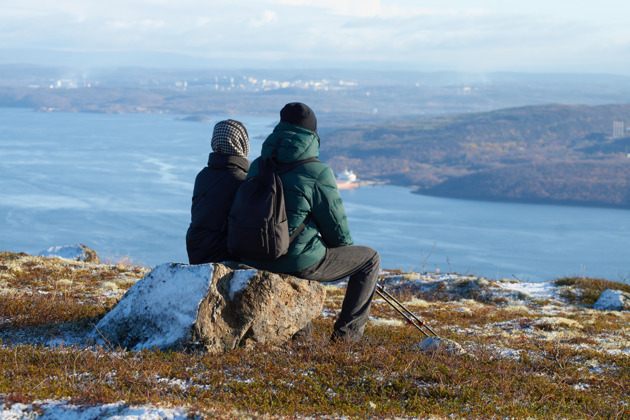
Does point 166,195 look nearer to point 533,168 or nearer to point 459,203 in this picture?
point 459,203

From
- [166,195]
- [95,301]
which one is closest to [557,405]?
[95,301]

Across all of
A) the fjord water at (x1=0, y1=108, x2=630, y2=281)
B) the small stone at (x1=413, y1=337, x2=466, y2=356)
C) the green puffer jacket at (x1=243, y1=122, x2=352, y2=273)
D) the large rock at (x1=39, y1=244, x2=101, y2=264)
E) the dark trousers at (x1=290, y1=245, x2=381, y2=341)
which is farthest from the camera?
the fjord water at (x1=0, y1=108, x2=630, y2=281)

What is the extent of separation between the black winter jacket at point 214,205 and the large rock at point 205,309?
0.47 meters

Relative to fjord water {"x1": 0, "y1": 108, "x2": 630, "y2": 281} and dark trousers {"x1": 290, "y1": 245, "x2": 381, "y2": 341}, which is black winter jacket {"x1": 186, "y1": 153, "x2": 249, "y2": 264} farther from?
fjord water {"x1": 0, "y1": 108, "x2": 630, "y2": 281}

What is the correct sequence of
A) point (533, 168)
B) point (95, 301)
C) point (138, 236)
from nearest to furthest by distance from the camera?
point (95, 301) < point (138, 236) < point (533, 168)

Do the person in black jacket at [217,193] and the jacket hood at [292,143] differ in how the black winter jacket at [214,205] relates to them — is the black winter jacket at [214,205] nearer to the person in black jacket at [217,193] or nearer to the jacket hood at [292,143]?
the person in black jacket at [217,193]

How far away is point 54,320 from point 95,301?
1.57 m

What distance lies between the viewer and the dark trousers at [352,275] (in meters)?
6.01

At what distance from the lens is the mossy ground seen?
456cm

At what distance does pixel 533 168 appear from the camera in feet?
582

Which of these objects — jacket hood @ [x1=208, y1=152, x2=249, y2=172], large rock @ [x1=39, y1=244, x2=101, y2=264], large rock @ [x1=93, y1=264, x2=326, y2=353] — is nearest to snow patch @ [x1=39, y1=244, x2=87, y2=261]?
large rock @ [x1=39, y1=244, x2=101, y2=264]

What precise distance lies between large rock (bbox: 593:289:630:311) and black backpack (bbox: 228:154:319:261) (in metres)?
9.01

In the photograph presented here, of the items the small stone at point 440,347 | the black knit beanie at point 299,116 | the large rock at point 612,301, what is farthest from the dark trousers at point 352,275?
the large rock at point 612,301

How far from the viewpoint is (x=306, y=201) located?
559 centimetres
